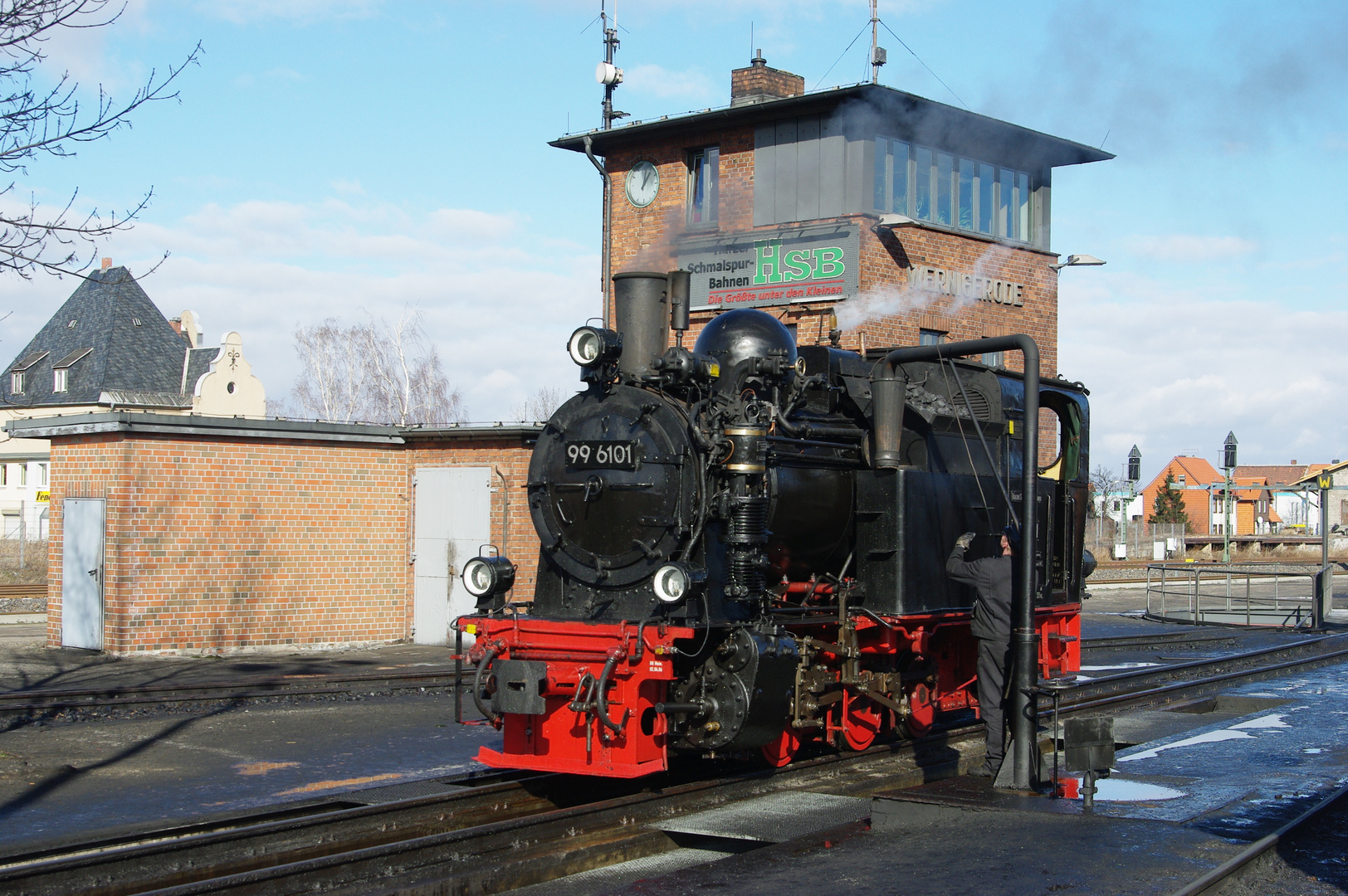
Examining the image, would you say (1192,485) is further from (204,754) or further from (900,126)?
(204,754)

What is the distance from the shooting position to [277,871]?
5906mm

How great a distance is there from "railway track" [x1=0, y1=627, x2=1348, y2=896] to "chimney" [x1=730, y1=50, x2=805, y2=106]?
55.6 ft

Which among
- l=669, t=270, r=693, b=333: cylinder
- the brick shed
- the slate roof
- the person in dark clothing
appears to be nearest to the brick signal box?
the brick shed

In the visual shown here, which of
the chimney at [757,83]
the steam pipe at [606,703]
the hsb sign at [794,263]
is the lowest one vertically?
the steam pipe at [606,703]

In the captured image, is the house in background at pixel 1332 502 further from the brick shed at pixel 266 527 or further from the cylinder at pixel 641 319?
the cylinder at pixel 641 319

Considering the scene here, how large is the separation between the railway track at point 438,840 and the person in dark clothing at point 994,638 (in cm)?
76

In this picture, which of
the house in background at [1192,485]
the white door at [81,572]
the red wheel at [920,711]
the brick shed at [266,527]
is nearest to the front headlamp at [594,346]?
the red wheel at [920,711]

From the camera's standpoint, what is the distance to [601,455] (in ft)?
27.2

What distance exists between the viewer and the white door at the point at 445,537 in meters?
16.7

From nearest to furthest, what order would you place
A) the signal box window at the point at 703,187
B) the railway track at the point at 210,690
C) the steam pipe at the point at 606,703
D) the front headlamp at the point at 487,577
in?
the steam pipe at the point at 606,703 → the front headlamp at the point at 487,577 → the railway track at the point at 210,690 → the signal box window at the point at 703,187

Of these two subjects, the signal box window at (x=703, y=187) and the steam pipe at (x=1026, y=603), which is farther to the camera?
the signal box window at (x=703, y=187)

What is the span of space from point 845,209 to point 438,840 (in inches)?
649

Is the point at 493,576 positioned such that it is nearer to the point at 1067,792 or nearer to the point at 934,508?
the point at 934,508

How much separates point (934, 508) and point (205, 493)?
996 cm
